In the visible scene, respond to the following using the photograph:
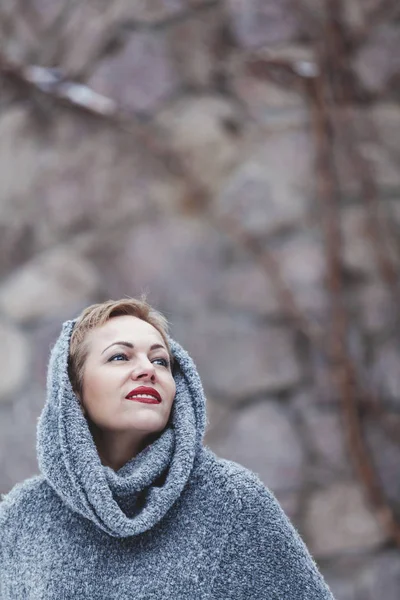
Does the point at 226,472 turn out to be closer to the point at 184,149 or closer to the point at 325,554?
the point at 325,554

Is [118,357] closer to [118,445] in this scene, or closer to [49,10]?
[118,445]

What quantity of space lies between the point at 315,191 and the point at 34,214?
68cm

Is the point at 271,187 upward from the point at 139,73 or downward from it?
downward

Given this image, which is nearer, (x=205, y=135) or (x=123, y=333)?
(x=123, y=333)

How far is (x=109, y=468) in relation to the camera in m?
0.83

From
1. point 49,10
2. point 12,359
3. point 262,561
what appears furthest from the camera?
point 49,10

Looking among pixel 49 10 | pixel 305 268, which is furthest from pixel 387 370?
pixel 49 10

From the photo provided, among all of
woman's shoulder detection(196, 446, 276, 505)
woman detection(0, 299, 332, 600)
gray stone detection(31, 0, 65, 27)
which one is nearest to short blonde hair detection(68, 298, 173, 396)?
woman detection(0, 299, 332, 600)

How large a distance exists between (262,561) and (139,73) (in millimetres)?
1419

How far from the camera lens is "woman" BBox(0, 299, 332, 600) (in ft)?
2.65

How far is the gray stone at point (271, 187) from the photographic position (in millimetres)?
1880

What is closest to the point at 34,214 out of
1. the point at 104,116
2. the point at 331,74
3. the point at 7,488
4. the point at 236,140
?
the point at 104,116

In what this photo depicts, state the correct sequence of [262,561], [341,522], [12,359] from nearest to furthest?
[262,561] < [341,522] < [12,359]

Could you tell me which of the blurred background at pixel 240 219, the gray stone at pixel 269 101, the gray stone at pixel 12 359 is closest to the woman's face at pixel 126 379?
the blurred background at pixel 240 219
